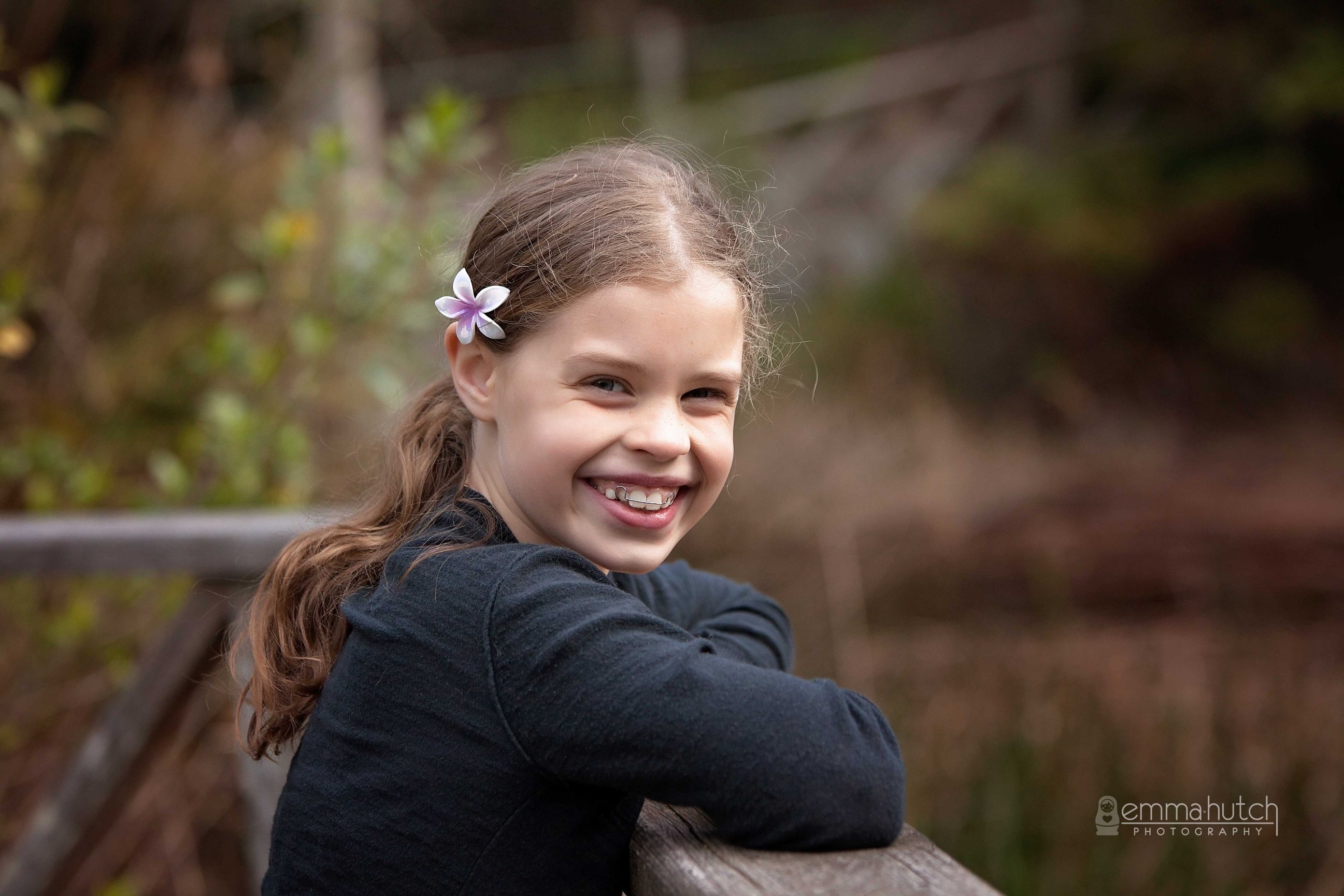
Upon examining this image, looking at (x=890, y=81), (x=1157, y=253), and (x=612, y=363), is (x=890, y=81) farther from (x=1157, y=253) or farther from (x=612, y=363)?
(x=612, y=363)

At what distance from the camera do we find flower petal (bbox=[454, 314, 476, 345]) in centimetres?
150

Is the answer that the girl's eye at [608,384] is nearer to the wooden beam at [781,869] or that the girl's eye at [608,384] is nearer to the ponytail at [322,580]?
the ponytail at [322,580]

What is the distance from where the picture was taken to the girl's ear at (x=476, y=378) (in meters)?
1.52

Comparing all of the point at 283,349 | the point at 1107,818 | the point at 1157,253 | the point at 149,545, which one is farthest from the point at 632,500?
the point at 1157,253

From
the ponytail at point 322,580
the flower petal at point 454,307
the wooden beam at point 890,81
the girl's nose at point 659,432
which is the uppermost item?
the wooden beam at point 890,81

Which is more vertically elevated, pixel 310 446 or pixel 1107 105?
pixel 1107 105

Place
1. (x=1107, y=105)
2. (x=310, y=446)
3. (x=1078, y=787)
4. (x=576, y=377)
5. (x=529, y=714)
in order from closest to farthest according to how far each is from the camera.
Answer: (x=529, y=714), (x=576, y=377), (x=1078, y=787), (x=310, y=446), (x=1107, y=105)

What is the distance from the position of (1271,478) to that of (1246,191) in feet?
6.17

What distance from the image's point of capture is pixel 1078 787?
3.26 m

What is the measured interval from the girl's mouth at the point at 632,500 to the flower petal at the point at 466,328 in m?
0.23

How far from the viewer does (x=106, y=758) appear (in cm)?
256

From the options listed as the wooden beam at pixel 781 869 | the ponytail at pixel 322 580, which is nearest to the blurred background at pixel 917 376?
the ponytail at pixel 322 580

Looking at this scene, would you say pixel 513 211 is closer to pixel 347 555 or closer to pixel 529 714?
pixel 347 555

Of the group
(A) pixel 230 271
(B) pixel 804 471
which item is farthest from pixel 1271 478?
(A) pixel 230 271
